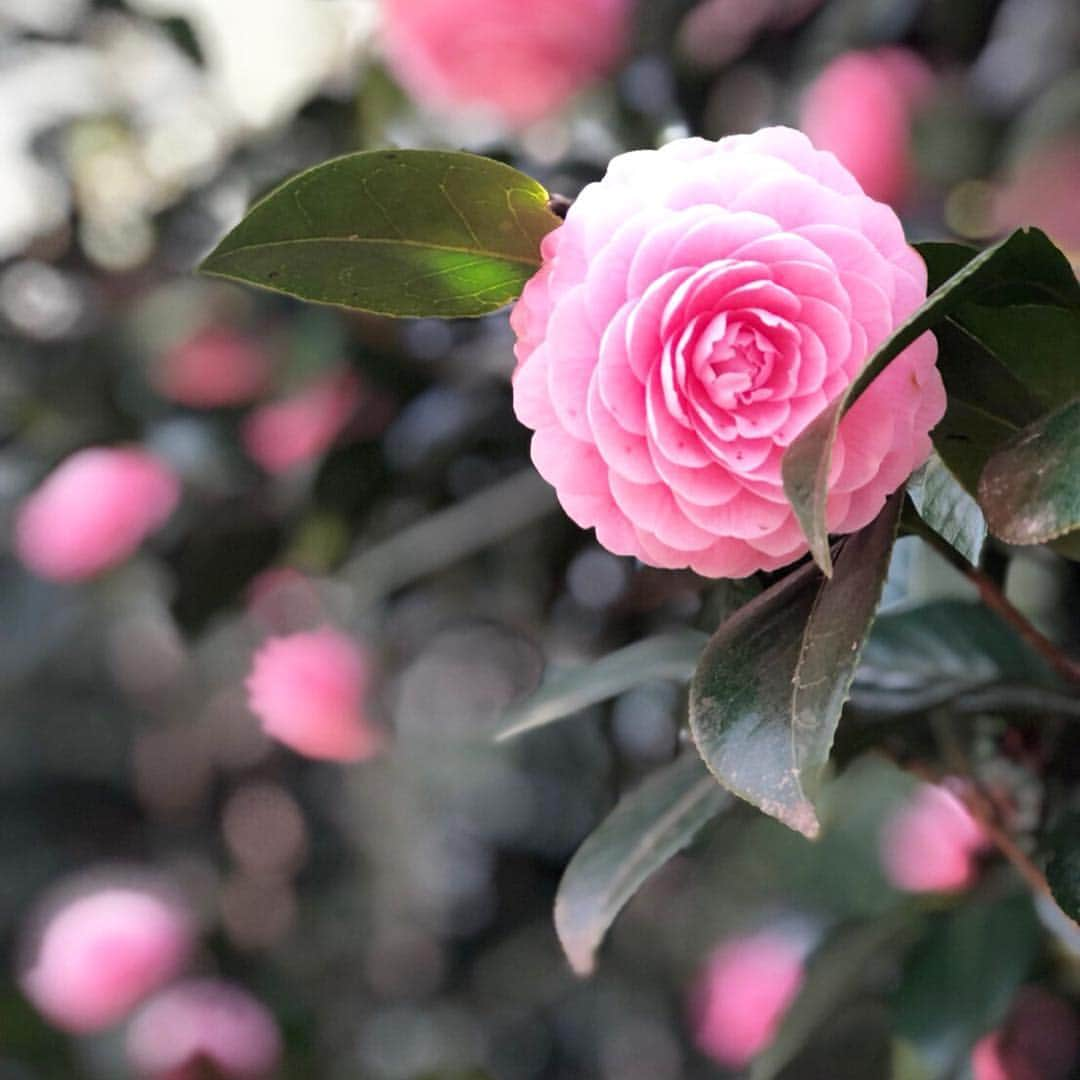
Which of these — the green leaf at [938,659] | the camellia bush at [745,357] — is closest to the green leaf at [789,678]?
the camellia bush at [745,357]

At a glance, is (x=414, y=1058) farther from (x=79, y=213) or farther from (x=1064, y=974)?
(x=79, y=213)

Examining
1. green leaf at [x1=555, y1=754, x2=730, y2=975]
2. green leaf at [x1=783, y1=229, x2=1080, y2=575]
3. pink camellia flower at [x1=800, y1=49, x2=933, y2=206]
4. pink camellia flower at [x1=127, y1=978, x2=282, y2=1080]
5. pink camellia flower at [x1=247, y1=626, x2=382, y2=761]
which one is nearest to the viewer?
green leaf at [x1=783, y1=229, x2=1080, y2=575]

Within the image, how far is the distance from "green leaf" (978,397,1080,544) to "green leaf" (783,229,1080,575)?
0.10ft

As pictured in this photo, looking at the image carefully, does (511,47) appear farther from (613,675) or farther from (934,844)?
(934,844)

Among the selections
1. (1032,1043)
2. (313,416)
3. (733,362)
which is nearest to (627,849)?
(733,362)

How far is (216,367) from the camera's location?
0.82 meters

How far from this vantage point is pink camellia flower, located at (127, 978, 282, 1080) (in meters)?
0.77

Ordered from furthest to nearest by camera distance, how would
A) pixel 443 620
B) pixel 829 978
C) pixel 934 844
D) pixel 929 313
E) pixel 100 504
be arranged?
pixel 443 620 → pixel 100 504 → pixel 934 844 → pixel 829 978 → pixel 929 313

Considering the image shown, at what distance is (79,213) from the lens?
96 cm

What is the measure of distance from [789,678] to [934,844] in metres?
0.49

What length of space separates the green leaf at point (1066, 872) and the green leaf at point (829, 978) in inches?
9.4

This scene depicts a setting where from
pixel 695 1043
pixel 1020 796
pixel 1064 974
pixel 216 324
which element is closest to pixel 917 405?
pixel 1020 796

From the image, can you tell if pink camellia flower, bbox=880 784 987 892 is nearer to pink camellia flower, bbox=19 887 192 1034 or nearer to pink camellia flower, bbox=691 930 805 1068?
pink camellia flower, bbox=691 930 805 1068

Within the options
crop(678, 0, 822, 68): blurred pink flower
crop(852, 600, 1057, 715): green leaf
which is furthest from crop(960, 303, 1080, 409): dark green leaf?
crop(678, 0, 822, 68): blurred pink flower
